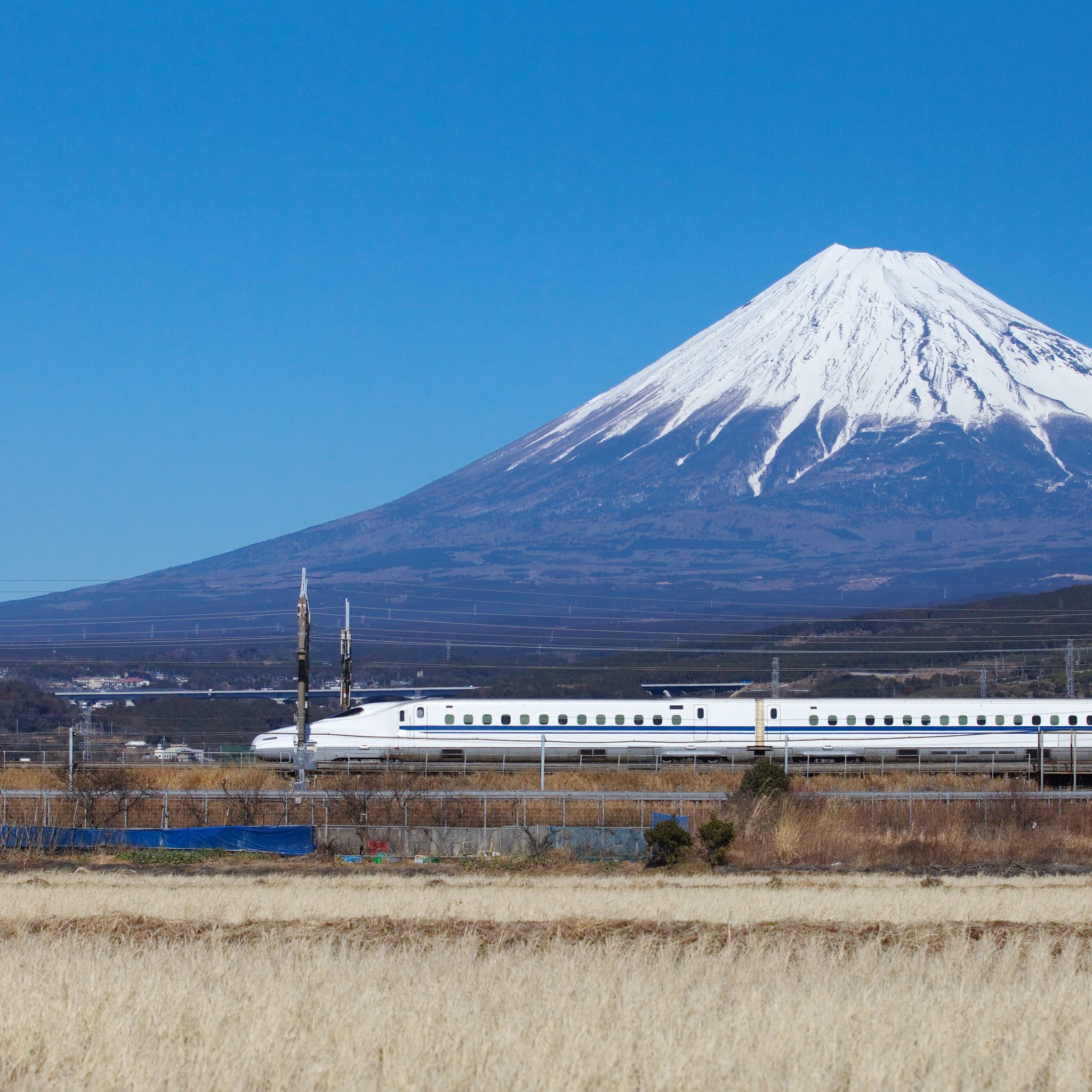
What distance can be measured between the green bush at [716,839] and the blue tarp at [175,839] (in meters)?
10.9

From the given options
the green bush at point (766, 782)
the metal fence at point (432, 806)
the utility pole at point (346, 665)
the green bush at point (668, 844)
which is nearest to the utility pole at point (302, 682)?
the metal fence at point (432, 806)

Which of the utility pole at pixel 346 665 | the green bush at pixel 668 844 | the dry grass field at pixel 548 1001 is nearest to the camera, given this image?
the dry grass field at pixel 548 1001

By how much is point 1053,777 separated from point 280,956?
47.5m

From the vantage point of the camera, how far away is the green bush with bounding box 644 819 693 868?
122ft

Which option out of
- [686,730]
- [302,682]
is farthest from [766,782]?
[302,682]

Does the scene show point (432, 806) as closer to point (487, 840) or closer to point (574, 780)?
point (487, 840)

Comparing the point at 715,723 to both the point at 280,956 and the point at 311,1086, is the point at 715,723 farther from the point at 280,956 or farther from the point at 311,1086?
the point at 311,1086

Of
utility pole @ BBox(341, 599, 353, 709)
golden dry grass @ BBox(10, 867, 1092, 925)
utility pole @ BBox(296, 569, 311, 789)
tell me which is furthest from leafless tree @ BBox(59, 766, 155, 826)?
utility pole @ BBox(341, 599, 353, 709)

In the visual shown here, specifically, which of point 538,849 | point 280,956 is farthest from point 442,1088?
→ point 538,849

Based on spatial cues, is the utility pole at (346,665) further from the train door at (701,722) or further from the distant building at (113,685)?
the distant building at (113,685)

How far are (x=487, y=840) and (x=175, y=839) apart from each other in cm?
858

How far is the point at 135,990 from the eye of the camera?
44.7 feet

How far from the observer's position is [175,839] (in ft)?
131

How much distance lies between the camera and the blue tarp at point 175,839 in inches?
1571
